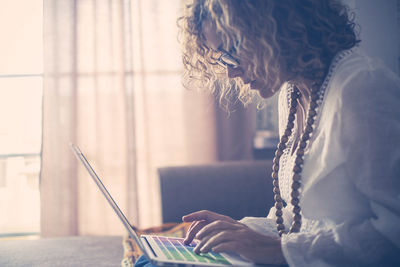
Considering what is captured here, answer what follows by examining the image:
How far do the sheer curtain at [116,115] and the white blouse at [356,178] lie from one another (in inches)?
64.6

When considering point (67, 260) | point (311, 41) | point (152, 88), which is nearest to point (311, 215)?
point (311, 41)

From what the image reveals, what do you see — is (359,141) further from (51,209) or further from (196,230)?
(51,209)

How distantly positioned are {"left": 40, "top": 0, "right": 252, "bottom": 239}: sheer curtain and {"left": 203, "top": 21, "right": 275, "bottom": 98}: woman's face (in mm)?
1488

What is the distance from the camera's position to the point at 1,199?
2.86 metres

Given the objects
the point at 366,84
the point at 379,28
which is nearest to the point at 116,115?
the point at 379,28

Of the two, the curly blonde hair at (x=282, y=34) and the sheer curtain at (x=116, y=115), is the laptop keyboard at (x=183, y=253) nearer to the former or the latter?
the curly blonde hair at (x=282, y=34)

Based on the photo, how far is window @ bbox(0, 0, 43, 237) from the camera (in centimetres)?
254

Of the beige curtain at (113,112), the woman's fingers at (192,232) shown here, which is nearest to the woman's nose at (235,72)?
the woman's fingers at (192,232)

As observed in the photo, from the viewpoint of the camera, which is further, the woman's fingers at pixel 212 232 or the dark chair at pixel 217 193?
the dark chair at pixel 217 193

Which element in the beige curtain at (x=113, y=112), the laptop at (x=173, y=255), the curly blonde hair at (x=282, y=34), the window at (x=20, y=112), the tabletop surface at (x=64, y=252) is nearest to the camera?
the laptop at (x=173, y=255)

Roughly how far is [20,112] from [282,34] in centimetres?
236

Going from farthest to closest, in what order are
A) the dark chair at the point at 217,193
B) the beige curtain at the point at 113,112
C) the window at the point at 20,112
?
the window at the point at 20,112
the beige curtain at the point at 113,112
the dark chair at the point at 217,193

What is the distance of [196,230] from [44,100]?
170cm

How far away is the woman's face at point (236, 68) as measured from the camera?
793 millimetres
